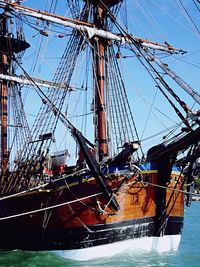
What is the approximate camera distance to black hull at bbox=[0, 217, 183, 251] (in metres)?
13.4

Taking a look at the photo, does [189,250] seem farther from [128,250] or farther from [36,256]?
[36,256]

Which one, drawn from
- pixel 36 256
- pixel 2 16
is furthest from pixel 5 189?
pixel 2 16

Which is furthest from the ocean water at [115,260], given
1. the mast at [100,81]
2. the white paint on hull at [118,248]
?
the mast at [100,81]

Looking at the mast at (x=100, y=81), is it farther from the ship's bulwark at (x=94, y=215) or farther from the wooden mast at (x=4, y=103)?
the wooden mast at (x=4, y=103)

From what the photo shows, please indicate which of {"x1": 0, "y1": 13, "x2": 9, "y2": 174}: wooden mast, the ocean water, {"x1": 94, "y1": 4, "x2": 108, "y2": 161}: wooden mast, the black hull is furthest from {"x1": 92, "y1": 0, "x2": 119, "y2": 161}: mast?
{"x1": 0, "y1": 13, "x2": 9, "y2": 174}: wooden mast

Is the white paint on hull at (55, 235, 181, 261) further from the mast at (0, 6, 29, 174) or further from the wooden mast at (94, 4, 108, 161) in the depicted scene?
the mast at (0, 6, 29, 174)

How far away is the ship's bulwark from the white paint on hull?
4.9 inches

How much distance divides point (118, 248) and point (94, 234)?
0.87 metres

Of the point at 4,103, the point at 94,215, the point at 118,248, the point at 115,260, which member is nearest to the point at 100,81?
the point at 94,215

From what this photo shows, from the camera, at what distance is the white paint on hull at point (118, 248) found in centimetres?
1333

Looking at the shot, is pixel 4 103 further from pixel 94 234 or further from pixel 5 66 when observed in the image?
pixel 94 234

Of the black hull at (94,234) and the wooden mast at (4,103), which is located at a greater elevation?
the wooden mast at (4,103)

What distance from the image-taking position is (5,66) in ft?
80.8

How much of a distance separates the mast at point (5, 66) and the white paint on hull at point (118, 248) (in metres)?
9.48
